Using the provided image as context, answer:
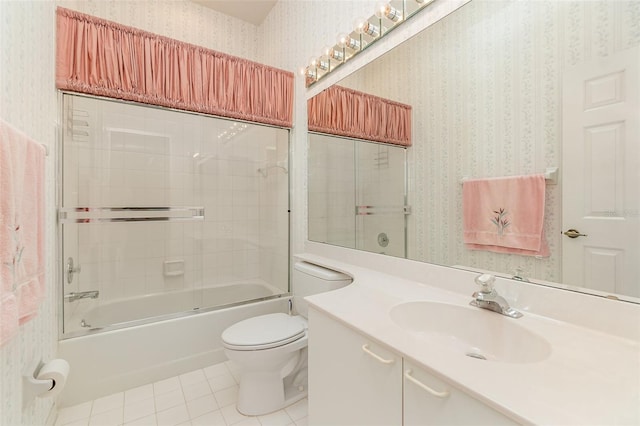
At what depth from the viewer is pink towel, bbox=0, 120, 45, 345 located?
29.8 inches

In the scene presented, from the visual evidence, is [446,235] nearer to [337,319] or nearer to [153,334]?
[337,319]

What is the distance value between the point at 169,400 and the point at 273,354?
72 centimetres

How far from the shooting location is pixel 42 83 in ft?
4.41

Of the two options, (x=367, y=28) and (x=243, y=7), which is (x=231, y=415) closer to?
Answer: (x=367, y=28)

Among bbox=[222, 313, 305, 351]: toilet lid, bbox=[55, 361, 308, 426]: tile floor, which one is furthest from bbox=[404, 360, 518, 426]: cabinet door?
bbox=[55, 361, 308, 426]: tile floor

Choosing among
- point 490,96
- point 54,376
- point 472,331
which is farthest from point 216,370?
point 490,96

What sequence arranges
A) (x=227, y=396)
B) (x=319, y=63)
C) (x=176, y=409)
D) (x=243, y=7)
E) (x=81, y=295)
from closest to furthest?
(x=176, y=409), (x=227, y=396), (x=81, y=295), (x=319, y=63), (x=243, y=7)

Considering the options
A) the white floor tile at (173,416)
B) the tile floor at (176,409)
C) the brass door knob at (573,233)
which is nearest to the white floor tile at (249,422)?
the tile floor at (176,409)

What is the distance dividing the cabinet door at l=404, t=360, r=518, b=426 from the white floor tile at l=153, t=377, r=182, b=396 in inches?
62.1

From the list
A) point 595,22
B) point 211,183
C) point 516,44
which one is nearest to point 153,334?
point 211,183

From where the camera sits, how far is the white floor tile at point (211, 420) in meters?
1.42

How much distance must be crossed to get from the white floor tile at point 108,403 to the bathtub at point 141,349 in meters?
0.03

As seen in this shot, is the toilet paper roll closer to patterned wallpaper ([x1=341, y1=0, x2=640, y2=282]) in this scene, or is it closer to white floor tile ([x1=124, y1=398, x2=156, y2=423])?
white floor tile ([x1=124, y1=398, x2=156, y2=423])

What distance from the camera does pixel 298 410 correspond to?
1511 millimetres
